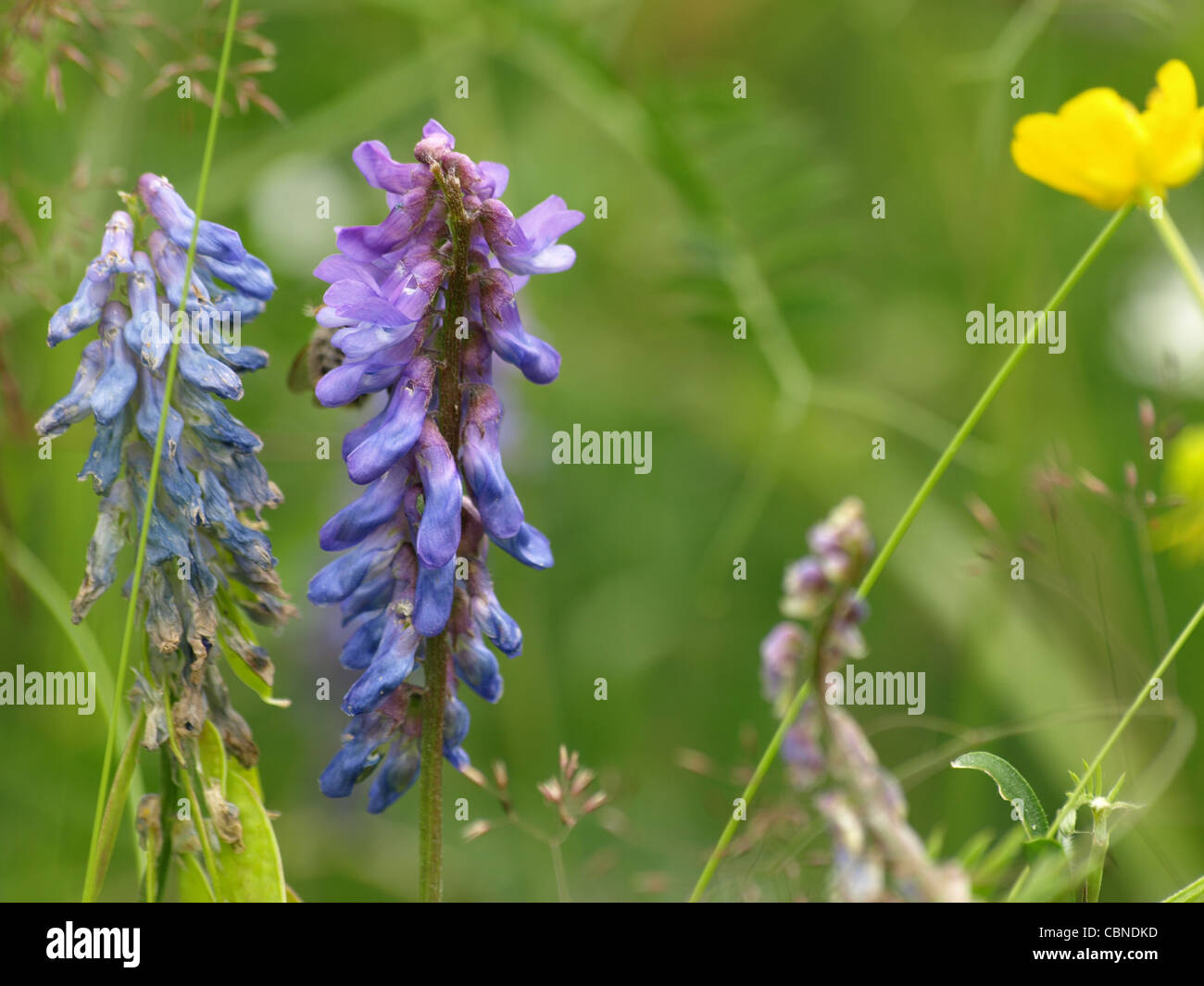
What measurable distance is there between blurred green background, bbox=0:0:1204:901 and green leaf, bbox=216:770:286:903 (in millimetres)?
1173

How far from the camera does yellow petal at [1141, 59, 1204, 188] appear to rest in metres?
2.14

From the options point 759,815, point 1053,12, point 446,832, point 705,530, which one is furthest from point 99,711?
point 1053,12

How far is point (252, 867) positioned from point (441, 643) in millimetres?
474

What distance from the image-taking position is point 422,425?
6.19 ft

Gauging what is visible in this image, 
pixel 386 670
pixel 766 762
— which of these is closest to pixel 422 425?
pixel 386 670

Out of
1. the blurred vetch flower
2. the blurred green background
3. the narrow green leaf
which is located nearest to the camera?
the narrow green leaf

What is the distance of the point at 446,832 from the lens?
170 inches

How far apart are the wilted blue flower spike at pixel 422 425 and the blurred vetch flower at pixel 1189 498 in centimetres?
187

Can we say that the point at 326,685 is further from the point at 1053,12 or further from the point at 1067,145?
the point at 1053,12

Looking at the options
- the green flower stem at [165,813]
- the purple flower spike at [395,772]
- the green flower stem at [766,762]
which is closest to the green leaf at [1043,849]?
Result: the green flower stem at [766,762]

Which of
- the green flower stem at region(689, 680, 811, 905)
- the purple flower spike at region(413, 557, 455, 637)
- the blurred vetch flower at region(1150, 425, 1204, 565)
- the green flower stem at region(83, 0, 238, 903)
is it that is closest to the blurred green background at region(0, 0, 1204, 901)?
the blurred vetch flower at region(1150, 425, 1204, 565)

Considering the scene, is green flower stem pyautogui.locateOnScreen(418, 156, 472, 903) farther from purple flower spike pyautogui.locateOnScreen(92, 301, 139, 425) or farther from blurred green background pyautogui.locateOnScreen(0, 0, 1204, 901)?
blurred green background pyautogui.locateOnScreen(0, 0, 1204, 901)

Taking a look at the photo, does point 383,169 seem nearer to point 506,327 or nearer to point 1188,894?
point 506,327
